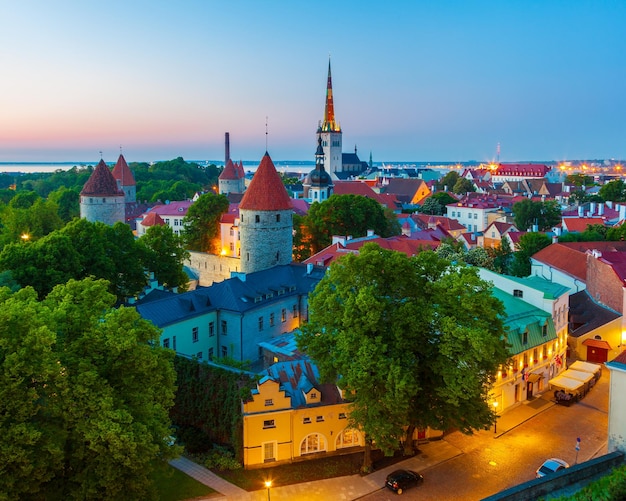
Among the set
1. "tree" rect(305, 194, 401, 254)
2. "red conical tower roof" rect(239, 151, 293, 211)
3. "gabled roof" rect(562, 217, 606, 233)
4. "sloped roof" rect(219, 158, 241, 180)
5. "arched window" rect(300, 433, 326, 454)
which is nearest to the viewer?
"arched window" rect(300, 433, 326, 454)

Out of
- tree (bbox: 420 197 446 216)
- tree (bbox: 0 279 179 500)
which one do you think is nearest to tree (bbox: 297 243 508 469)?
tree (bbox: 0 279 179 500)

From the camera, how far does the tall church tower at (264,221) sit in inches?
1533

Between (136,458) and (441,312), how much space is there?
10.3 m

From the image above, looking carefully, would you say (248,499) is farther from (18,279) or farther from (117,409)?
(18,279)

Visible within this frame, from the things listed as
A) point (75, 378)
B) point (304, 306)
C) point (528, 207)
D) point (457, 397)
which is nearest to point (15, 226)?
point (304, 306)

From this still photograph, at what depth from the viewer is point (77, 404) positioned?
1548cm

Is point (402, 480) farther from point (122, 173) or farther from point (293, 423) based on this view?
point (122, 173)

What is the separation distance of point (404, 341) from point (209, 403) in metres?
8.24

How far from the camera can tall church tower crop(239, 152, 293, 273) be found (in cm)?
3894

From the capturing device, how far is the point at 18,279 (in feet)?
99.3

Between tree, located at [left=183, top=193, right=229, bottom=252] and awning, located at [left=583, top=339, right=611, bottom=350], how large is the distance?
3566 cm

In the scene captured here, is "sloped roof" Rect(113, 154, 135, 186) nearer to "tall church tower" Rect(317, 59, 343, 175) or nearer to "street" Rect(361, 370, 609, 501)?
"tall church tower" Rect(317, 59, 343, 175)

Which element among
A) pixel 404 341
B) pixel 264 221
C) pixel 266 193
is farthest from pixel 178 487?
pixel 266 193

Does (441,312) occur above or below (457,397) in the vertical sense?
above
